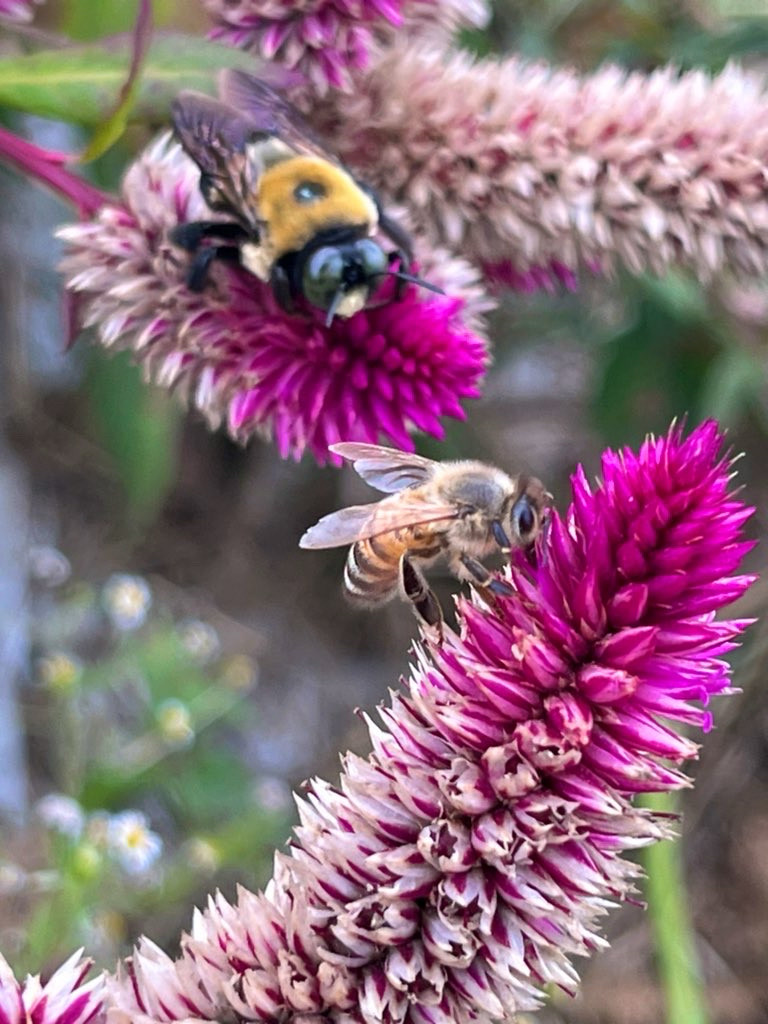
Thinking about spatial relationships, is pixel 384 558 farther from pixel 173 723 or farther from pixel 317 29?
pixel 173 723

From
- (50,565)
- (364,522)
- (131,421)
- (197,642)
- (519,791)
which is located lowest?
(519,791)

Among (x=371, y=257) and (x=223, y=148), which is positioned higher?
(x=223, y=148)

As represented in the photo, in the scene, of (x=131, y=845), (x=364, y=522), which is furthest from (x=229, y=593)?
(x=364, y=522)

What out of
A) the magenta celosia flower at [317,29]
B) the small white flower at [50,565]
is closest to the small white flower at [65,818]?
the small white flower at [50,565]

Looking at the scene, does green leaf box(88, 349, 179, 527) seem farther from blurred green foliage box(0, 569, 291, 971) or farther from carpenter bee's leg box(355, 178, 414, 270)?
carpenter bee's leg box(355, 178, 414, 270)

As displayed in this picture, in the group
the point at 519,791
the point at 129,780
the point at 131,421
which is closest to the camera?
the point at 519,791

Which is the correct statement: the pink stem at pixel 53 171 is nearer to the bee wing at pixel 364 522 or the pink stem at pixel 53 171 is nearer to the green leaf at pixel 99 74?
the green leaf at pixel 99 74

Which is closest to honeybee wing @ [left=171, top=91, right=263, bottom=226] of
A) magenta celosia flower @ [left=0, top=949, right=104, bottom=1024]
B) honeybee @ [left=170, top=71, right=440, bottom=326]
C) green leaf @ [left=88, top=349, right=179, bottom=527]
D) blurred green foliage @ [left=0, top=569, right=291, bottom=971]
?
honeybee @ [left=170, top=71, right=440, bottom=326]
